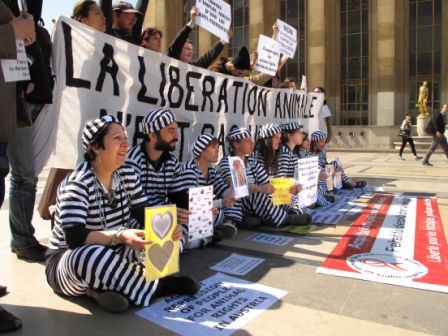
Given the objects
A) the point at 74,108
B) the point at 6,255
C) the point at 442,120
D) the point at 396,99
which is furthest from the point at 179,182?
the point at 396,99

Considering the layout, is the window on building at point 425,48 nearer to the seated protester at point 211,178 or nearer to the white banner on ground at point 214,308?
the seated protester at point 211,178

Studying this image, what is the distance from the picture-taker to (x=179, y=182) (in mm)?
3592

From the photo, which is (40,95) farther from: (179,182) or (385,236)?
(385,236)

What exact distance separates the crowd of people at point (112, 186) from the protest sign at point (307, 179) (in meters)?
0.16

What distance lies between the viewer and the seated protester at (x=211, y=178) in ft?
12.4

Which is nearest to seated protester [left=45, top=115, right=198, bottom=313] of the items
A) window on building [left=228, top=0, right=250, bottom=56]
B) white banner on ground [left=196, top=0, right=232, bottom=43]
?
white banner on ground [left=196, top=0, right=232, bottom=43]

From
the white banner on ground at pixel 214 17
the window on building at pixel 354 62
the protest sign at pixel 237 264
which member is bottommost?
the protest sign at pixel 237 264

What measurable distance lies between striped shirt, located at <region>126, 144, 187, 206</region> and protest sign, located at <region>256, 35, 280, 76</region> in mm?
3078

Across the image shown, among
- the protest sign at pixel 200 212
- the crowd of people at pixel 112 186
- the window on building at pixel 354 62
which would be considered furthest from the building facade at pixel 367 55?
the protest sign at pixel 200 212

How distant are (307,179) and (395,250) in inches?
55.8

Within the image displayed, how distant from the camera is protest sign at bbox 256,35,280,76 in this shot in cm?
617

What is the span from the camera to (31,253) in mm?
3283

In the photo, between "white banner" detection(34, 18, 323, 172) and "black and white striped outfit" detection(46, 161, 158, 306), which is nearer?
"black and white striped outfit" detection(46, 161, 158, 306)

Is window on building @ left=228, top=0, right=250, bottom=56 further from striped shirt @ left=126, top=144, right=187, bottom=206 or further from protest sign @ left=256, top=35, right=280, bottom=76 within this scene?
striped shirt @ left=126, top=144, right=187, bottom=206
